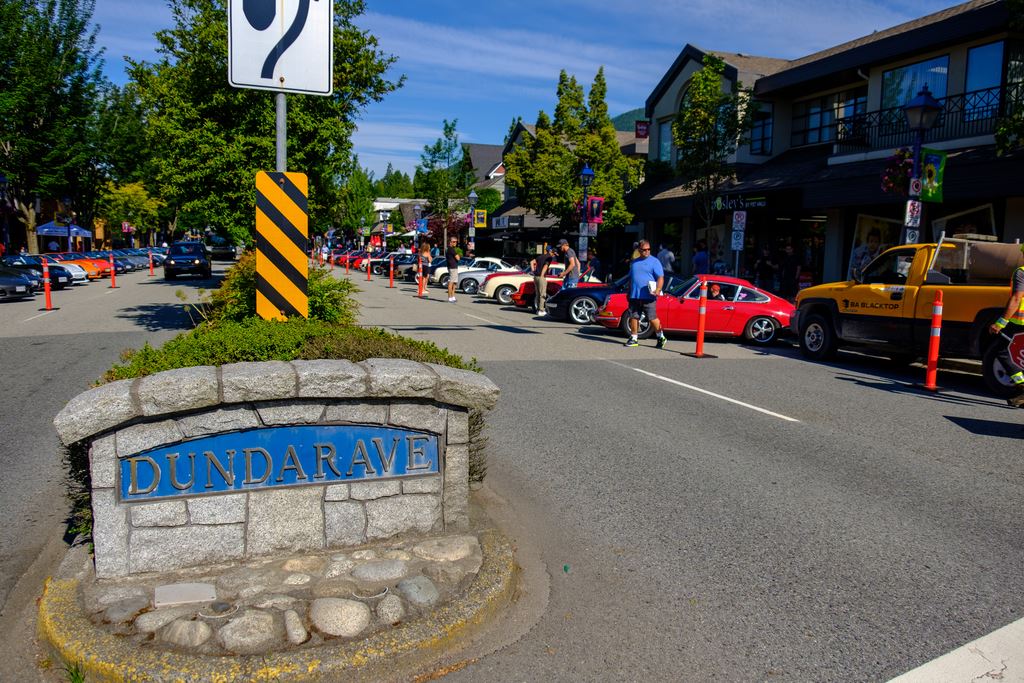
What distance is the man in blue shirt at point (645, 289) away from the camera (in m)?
13.9

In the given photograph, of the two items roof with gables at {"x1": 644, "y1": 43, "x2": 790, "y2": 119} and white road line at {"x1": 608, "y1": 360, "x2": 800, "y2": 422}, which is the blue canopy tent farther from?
white road line at {"x1": 608, "y1": 360, "x2": 800, "y2": 422}

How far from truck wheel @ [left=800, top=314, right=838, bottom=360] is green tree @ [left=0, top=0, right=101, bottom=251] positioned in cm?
3734

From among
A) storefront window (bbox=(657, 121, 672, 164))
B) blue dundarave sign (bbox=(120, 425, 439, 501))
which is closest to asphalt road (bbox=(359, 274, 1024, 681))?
blue dundarave sign (bbox=(120, 425, 439, 501))

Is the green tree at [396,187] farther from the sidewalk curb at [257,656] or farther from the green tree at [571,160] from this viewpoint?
the sidewalk curb at [257,656]

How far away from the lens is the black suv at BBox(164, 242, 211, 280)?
35.6m

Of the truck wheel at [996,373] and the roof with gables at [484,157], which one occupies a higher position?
the roof with gables at [484,157]

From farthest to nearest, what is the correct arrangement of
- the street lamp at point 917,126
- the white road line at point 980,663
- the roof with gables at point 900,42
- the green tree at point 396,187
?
the green tree at point 396,187 < the roof with gables at point 900,42 < the street lamp at point 917,126 < the white road line at point 980,663

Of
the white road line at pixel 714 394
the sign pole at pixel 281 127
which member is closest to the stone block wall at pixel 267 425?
the sign pole at pixel 281 127

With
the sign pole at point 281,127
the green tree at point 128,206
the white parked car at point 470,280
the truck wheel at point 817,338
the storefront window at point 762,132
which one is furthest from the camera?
the green tree at point 128,206

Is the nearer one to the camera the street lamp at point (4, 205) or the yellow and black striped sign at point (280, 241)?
the yellow and black striped sign at point (280, 241)

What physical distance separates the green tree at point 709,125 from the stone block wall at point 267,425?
71.3 feet

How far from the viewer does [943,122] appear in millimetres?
19969

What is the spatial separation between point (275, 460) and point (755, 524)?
3.13m

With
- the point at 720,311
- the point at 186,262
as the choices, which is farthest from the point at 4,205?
the point at 720,311
